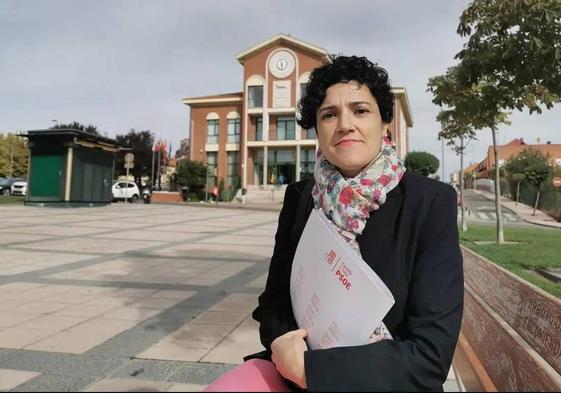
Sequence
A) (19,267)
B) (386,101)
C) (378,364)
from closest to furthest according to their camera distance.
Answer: (378,364) < (386,101) < (19,267)

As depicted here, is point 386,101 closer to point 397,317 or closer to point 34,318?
point 397,317

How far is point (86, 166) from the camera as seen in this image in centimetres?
2339

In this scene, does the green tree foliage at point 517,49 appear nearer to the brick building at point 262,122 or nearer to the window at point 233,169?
the brick building at point 262,122

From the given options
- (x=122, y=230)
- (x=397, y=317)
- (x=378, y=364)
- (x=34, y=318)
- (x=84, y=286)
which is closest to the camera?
(x=378, y=364)

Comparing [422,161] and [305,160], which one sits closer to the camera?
[305,160]

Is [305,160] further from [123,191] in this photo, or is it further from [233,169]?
[123,191]

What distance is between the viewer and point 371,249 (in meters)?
1.65

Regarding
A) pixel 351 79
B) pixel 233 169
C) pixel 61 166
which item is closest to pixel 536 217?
pixel 233 169

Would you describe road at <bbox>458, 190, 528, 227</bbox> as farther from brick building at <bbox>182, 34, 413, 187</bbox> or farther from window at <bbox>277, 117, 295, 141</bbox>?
window at <bbox>277, 117, 295, 141</bbox>

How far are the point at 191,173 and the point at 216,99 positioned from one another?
9.36m

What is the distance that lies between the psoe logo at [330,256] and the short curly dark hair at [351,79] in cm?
68

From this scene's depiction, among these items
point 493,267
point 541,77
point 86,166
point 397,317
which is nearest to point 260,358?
point 397,317

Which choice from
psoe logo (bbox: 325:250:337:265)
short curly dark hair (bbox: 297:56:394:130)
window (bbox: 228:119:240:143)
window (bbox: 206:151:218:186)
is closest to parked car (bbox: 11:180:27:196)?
window (bbox: 206:151:218:186)

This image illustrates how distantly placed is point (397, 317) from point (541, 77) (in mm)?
4329
